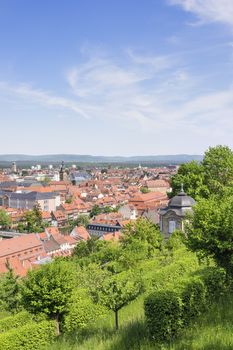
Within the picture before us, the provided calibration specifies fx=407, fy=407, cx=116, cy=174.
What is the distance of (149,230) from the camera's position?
30734 millimetres

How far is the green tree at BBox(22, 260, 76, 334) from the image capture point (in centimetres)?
1439

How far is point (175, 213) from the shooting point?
33750mm

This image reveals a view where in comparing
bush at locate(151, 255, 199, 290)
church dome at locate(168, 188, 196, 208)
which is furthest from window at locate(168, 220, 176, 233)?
bush at locate(151, 255, 199, 290)

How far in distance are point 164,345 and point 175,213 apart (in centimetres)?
2236

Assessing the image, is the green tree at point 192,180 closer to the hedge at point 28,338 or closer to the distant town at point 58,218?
the distant town at point 58,218

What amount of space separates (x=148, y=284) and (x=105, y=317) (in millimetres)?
2883

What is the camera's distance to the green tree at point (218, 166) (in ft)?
123

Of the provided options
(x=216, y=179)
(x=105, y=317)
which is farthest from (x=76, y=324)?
(x=216, y=179)

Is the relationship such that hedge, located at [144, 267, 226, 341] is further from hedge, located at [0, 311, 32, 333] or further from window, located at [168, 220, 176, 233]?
window, located at [168, 220, 176, 233]

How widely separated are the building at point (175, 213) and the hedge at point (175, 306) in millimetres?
18759

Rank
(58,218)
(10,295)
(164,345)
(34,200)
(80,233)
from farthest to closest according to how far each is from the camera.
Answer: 1. (34,200)
2. (58,218)
3. (80,233)
4. (10,295)
5. (164,345)

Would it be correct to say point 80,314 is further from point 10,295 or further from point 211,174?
point 211,174

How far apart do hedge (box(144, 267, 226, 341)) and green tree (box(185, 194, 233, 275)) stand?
1.14 m

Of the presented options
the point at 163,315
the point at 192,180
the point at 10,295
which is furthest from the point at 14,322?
the point at 192,180
